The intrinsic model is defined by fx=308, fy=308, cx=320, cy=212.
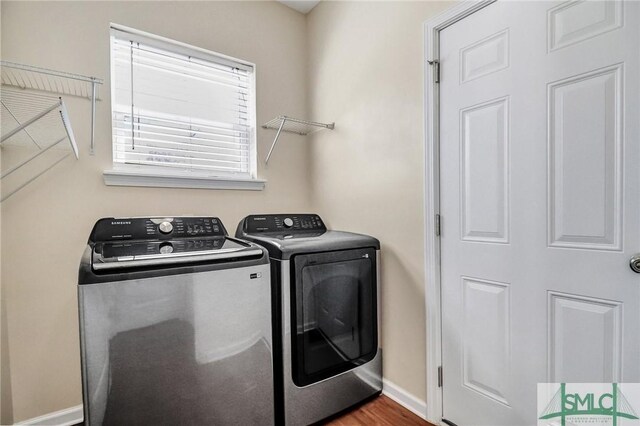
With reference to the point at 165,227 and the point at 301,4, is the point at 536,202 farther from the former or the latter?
the point at 301,4

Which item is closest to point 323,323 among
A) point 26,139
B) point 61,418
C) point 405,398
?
point 405,398

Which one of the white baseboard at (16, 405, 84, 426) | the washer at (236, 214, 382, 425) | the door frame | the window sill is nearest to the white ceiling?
the door frame

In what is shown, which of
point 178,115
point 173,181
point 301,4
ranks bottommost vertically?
point 173,181

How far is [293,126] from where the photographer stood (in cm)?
235

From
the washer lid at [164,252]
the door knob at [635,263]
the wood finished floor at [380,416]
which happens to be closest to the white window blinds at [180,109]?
the washer lid at [164,252]

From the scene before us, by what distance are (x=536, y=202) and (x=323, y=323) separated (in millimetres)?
1143

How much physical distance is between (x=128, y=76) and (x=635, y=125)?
7.84 feet

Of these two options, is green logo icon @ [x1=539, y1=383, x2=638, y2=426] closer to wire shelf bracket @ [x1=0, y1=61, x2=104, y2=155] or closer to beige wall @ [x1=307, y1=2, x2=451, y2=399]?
beige wall @ [x1=307, y1=2, x2=451, y2=399]

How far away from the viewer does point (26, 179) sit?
1.52 m

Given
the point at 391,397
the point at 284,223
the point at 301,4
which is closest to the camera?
the point at 391,397

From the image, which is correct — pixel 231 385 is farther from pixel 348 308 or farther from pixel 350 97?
pixel 350 97

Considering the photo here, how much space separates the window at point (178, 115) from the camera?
5.95 ft

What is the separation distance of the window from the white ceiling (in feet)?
2.00

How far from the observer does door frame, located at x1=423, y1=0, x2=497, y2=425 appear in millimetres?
1595
